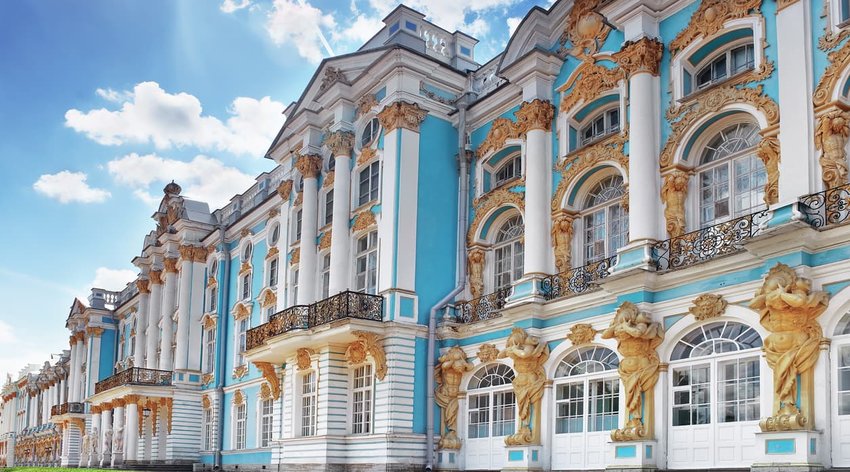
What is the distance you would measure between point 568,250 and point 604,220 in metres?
0.96

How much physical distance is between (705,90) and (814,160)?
9.30 feet

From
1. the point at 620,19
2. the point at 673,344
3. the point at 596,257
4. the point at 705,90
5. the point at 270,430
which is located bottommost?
the point at 270,430

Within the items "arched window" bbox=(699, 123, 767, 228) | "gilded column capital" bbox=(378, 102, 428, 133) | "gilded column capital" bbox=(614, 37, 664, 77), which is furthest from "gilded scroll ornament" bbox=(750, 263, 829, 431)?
"gilded column capital" bbox=(378, 102, 428, 133)

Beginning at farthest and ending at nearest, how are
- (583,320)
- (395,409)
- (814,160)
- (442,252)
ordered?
(442,252) → (395,409) → (583,320) → (814,160)

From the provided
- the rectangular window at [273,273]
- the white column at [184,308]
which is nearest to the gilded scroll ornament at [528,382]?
the rectangular window at [273,273]

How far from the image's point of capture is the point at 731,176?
15969mm

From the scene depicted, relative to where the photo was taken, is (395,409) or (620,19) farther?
(395,409)

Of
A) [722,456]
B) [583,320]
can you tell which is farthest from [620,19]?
[722,456]

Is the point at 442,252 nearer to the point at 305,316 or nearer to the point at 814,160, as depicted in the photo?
the point at 305,316

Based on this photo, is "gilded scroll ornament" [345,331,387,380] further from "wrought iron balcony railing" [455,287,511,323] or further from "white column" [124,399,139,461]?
"white column" [124,399,139,461]

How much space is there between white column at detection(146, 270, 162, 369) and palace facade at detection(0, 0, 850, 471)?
29.0ft

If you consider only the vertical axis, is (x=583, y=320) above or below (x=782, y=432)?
above

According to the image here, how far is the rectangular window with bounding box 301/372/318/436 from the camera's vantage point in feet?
75.0

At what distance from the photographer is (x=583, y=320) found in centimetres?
1769
